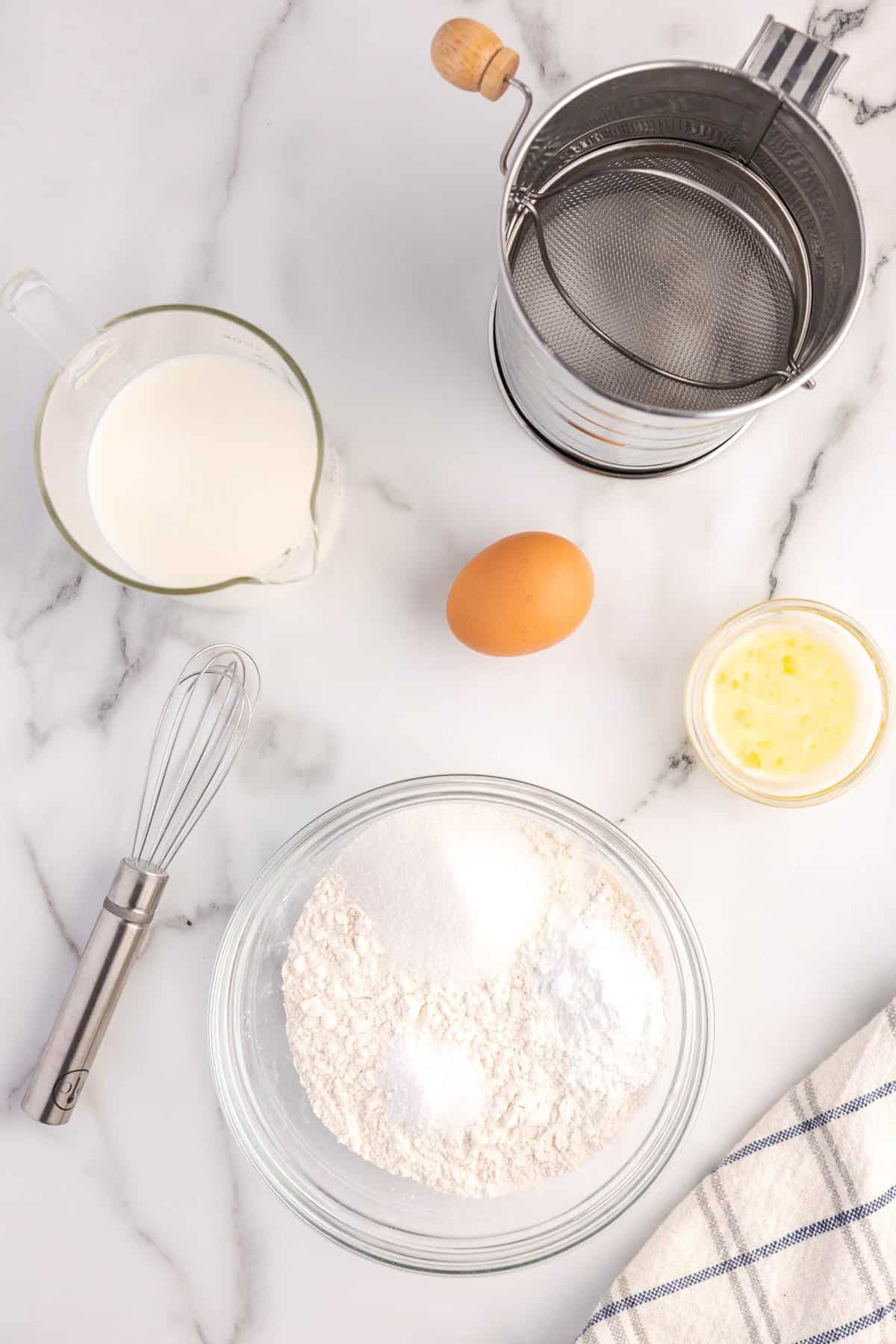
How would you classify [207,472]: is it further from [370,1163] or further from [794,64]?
[370,1163]

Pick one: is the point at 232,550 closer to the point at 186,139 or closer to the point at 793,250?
the point at 186,139

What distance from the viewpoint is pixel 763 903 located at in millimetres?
983

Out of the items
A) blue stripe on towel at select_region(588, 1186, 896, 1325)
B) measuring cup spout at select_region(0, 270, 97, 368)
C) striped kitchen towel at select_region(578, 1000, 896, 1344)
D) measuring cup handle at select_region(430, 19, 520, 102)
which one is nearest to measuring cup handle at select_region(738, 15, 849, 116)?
measuring cup handle at select_region(430, 19, 520, 102)

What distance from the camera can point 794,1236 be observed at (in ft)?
3.14

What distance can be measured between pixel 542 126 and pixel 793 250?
26 centimetres

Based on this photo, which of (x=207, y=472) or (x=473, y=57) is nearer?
(x=473, y=57)

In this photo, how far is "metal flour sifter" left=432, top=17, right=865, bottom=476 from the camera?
2.63 feet

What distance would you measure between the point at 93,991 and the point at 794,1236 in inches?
27.6

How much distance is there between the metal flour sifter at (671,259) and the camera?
2.63 feet

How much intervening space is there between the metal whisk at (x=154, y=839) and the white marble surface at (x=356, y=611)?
2 cm

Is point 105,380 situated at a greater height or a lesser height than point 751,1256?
greater

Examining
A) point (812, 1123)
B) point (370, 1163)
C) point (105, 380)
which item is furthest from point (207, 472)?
point (812, 1123)

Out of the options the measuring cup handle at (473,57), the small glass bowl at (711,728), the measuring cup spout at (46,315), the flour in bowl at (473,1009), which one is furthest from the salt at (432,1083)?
the measuring cup handle at (473,57)

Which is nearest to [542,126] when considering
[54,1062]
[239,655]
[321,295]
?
[321,295]
